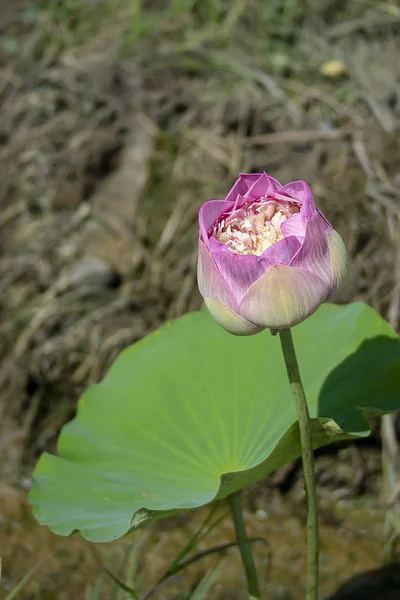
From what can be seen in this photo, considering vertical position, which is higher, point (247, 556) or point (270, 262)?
point (270, 262)

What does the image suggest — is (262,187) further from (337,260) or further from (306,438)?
(306,438)

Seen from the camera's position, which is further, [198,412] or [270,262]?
[198,412]

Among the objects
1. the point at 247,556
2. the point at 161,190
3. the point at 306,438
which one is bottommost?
the point at 161,190

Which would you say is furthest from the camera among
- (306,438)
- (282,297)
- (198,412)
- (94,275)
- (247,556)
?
(94,275)

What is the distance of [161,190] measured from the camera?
261cm

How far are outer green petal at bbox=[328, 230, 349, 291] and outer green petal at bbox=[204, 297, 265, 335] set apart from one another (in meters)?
→ 0.09

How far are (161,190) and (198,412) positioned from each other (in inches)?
57.6

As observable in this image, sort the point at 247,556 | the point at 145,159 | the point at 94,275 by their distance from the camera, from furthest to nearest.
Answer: the point at 145,159 < the point at 94,275 < the point at 247,556

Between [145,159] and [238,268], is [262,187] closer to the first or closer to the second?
[238,268]

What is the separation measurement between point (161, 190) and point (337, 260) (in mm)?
1820

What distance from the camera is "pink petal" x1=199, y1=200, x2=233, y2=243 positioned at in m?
0.86

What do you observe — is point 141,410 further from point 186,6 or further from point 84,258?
point 186,6

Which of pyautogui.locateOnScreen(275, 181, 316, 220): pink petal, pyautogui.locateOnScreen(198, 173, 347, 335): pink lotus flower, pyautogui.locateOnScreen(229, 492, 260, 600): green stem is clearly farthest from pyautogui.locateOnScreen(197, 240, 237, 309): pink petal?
pyautogui.locateOnScreen(229, 492, 260, 600): green stem

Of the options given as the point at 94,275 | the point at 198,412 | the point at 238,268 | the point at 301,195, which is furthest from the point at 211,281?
the point at 94,275
